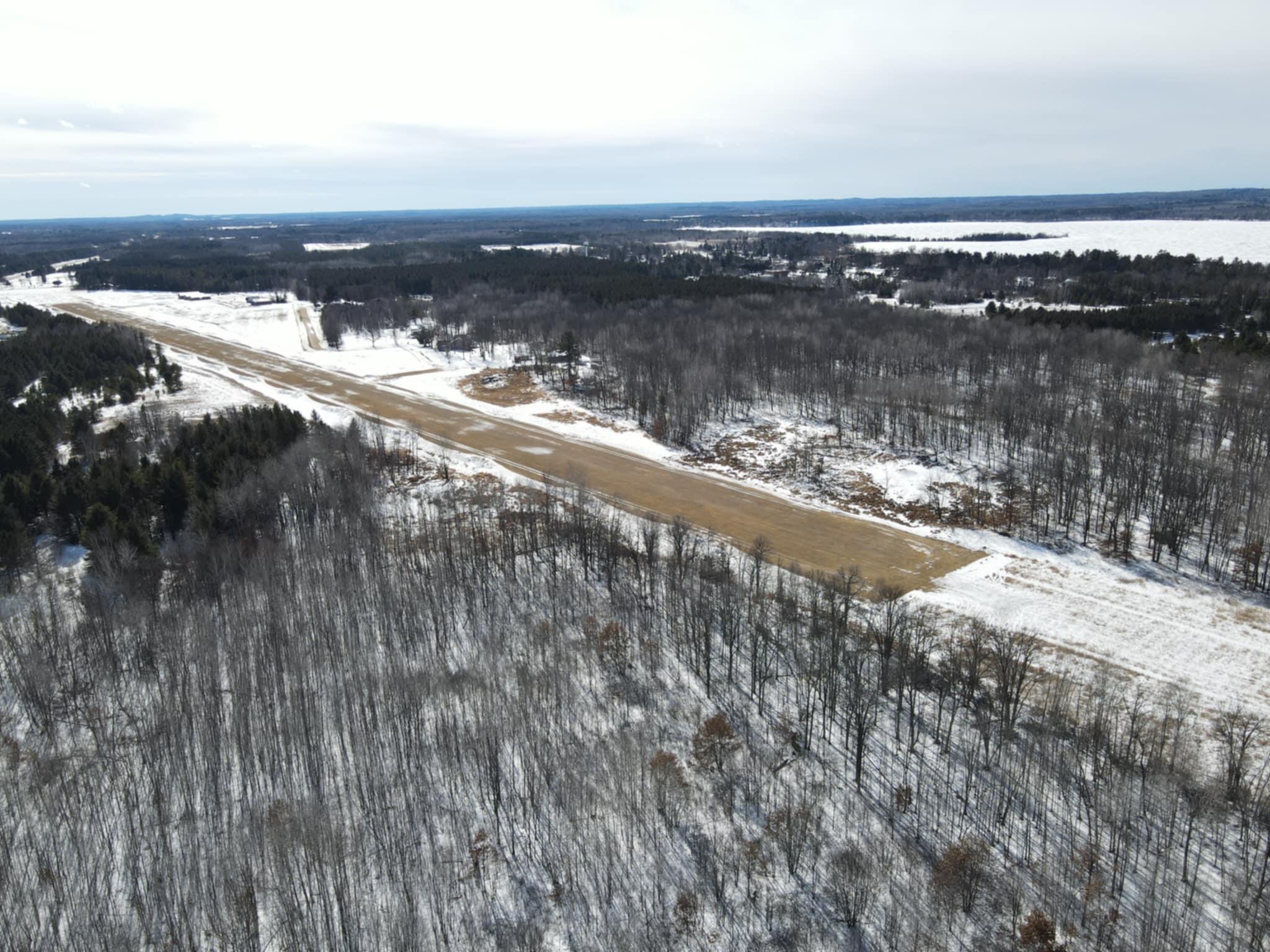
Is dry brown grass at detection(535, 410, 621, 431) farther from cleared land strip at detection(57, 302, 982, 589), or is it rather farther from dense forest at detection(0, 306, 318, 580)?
dense forest at detection(0, 306, 318, 580)

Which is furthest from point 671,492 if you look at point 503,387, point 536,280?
point 536,280

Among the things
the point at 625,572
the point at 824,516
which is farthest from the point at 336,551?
the point at 824,516

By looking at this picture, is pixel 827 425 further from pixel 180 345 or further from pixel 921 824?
pixel 180 345

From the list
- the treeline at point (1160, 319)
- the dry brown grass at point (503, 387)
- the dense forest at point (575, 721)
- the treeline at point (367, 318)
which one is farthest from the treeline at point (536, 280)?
the dense forest at point (575, 721)

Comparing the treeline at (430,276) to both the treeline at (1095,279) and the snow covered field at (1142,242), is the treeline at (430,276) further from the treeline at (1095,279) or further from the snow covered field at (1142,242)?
the snow covered field at (1142,242)

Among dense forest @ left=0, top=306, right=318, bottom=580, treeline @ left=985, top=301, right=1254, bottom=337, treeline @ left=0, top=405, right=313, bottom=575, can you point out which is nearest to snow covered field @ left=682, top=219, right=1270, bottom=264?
treeline @ left=985, top=301, right=1254, bottom=337

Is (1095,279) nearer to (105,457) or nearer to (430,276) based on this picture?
(430,276)

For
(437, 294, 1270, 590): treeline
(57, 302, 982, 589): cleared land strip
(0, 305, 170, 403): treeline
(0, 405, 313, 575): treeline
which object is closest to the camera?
(0, 405, 313, 575): treeline
